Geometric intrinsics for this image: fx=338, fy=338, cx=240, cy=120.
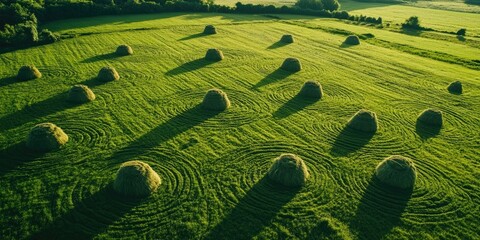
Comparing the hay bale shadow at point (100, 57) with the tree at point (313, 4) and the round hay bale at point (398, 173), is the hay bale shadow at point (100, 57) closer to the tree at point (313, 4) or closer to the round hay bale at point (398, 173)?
the round hay bale at point (398, 173)

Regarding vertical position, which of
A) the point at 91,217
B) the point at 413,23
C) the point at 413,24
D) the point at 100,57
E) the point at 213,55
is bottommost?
the point at 91,217

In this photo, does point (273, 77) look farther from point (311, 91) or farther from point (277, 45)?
point (277, 45)

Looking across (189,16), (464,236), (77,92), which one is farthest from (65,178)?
(189,16)

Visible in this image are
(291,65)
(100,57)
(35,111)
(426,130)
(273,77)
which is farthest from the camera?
(100,57)

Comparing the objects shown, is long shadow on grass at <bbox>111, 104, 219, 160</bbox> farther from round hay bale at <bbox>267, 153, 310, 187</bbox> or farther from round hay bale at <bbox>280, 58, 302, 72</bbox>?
round hay bale at <bbox>280, 58, 302, 72</bbox>

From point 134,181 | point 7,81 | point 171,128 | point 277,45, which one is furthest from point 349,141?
point 7,81

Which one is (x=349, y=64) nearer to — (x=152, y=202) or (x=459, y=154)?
(x=459, y=154)

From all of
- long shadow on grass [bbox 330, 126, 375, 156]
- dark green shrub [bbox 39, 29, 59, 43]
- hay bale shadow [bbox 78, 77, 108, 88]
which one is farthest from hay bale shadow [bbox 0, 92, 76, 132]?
long shadow on grass [bbox 330, 126, 375, 156]

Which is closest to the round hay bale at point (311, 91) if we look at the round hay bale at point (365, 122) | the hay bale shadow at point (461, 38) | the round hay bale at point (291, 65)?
the round hay bale at point (365, 122)
